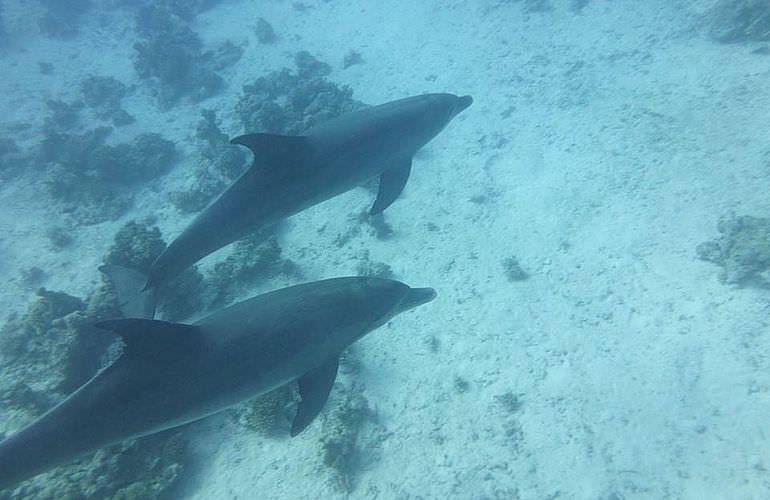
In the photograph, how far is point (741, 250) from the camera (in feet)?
20.1

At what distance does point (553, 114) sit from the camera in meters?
10.2

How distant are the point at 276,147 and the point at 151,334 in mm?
2277

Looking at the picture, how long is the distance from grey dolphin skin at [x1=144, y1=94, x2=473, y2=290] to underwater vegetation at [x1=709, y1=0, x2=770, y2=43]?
33.8 ft

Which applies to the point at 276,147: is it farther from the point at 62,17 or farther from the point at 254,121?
the point at 62,17

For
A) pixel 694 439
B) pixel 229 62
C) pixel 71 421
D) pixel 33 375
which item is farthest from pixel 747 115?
pixel 229 62

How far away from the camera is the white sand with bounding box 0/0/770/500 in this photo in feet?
16.6

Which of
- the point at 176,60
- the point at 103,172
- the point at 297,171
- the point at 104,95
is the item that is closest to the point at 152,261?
the point at 297,171

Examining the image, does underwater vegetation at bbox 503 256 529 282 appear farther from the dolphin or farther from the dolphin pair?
the dolphin

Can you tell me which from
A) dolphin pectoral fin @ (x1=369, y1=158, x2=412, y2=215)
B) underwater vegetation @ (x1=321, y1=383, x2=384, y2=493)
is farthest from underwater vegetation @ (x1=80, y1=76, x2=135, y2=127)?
underwater vegetation @ (x1=321, y1=383, x2=384, y2=493)

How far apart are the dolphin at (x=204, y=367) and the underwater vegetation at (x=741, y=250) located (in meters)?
5.54

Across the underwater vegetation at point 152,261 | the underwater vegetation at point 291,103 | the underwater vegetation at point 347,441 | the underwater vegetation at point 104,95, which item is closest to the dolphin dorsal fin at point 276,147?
the underwater vegetation at point 347,441

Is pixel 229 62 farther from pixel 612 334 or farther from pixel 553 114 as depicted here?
pixel 612 334

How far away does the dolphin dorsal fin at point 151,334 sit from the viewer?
10.4 feet

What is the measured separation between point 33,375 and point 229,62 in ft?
43.4
